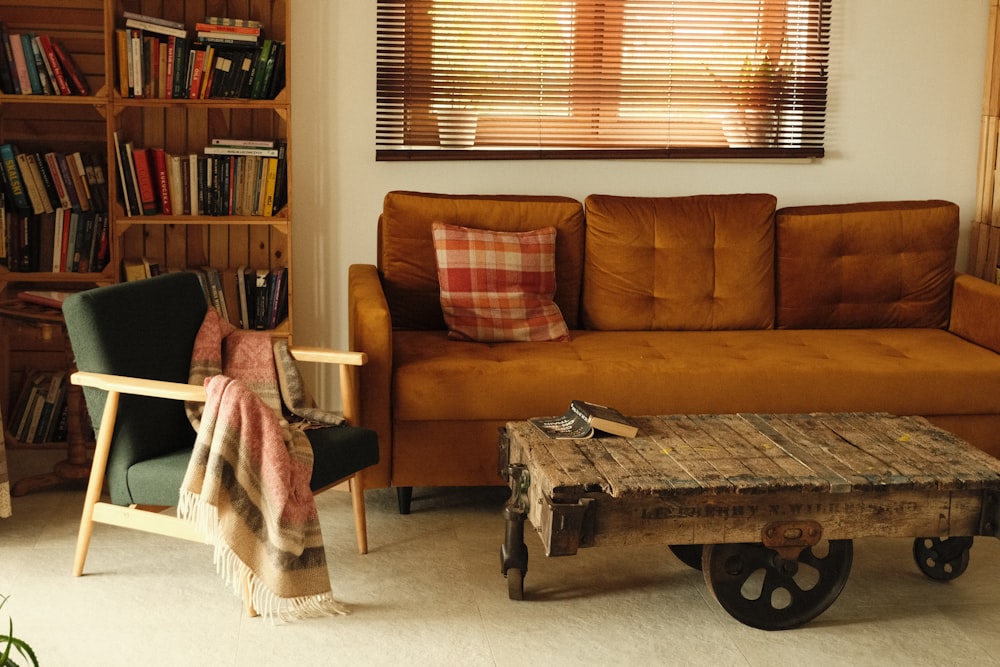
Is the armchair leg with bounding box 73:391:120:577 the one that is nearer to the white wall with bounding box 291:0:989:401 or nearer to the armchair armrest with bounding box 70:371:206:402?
the armchair armrest with bounding box 70:371:206:402

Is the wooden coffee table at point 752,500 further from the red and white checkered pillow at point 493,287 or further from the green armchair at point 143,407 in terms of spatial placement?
the red and white checkered pillow at point 493,287

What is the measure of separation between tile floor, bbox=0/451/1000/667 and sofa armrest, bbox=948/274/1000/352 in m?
0.87

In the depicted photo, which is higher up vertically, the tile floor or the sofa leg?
the sofa leg

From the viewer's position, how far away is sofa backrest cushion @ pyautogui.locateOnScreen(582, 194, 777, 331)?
420cm

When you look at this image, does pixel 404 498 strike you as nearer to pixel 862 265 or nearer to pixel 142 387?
pixel 142 387

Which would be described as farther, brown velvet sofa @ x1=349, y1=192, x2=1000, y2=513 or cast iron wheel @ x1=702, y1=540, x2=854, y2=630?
brown velvet sofa @ x1=349, y1=192, x2=1000, y2=513

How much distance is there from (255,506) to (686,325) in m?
1.92

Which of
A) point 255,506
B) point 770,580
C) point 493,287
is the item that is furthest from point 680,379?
point 255,506

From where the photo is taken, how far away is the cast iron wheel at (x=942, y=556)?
3154 millimetres

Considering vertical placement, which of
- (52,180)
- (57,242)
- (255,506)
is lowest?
(255,506)

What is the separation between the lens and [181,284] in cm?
329

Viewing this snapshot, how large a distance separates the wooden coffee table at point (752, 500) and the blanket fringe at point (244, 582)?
0.48 meters

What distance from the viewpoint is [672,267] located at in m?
4.21

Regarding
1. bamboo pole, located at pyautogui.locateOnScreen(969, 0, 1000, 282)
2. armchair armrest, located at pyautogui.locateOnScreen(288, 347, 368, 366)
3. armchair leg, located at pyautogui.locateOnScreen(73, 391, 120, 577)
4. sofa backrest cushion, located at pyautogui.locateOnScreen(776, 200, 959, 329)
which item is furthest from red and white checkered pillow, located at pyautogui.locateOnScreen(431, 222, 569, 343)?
bamboo pole, located at pyautogui.locateOnScreen(969, 0, 1000, 282)
